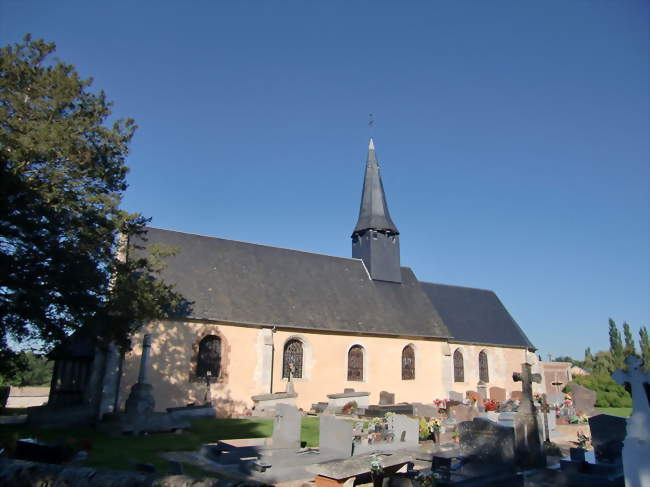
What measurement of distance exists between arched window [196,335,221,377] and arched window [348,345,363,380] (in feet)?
19.9

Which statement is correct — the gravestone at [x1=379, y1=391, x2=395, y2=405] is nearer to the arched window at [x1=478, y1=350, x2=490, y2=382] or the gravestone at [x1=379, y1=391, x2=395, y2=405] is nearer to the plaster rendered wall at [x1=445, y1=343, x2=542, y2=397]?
the plaster rendered wall at [x1=445, y1=343, x2=542, y2=397]

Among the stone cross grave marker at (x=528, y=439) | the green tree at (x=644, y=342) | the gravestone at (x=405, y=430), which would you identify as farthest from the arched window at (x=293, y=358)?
the green tree at (x=644, y=342)

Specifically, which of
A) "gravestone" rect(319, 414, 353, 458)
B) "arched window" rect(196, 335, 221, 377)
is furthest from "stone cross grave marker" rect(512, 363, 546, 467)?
"arched window" rect(196, 335, 221, 377)

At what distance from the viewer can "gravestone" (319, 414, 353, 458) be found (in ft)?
33.3

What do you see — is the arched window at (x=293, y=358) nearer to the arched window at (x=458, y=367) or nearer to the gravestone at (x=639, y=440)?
the arched window at (x=458, y=367)

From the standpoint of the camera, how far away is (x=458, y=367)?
25.9m

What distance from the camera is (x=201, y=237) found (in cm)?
2275

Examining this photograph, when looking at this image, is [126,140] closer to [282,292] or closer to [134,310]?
[134,310]

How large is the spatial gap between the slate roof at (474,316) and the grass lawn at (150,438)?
13158 mm

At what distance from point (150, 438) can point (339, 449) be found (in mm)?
5425

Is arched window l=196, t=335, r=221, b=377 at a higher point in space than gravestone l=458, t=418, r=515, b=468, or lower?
higher

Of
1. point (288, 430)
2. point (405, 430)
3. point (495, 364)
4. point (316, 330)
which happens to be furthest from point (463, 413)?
point (495, 364)

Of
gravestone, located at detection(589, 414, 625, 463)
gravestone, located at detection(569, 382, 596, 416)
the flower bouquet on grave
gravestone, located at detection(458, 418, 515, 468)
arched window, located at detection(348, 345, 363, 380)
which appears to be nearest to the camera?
the flower bouquet on grave

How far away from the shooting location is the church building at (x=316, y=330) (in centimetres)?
1788
